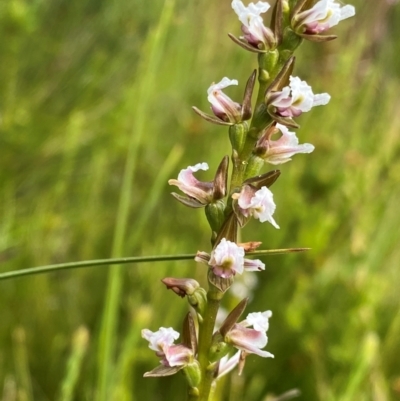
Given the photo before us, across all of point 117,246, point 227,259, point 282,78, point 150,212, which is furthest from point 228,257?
point 150,212

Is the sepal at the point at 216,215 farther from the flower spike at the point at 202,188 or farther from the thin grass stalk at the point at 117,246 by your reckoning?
the thin grass stalk at the point at 117,246

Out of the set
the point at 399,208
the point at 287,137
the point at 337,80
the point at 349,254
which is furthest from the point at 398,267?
the point at 287,137

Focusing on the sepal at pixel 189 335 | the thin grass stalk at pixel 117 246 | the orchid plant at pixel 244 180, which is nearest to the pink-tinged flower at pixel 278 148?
the orchid plant at pixel 244 180

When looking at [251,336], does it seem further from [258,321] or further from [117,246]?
[117,246]

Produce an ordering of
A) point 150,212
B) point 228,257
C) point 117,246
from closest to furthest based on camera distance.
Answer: point 228,257 → point 117,246 → point 150,212

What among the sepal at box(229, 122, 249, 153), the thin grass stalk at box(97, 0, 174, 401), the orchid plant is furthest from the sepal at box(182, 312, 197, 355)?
the thin grass stalk at box(97, 0, 174, 401)

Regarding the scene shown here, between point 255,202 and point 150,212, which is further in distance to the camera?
point 150,212

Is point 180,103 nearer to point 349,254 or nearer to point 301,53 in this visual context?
point 301,53
